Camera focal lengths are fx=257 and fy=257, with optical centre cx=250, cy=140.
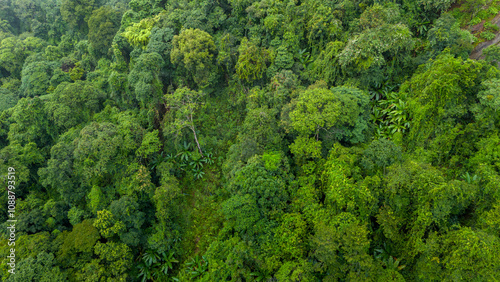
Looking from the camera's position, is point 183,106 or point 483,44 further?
point 183,106

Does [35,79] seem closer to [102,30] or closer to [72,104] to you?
[102,30]

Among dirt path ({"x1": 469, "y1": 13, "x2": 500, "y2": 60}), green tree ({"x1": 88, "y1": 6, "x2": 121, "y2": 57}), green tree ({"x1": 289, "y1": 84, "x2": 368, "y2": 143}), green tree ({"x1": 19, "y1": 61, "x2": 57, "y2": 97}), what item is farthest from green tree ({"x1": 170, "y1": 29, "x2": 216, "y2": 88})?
dirt path ({"x1": 469, "y1": 13, "x2": 500, "y2": 60})

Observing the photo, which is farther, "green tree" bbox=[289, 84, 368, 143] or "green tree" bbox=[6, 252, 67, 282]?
"green tree" bbox=[289, 84, 368, 143]

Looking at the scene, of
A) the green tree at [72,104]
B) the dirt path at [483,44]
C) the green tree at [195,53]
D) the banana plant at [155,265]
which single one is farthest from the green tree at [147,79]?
the dirt path at [483,44]

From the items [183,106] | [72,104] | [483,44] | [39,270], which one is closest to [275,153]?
[183,106]

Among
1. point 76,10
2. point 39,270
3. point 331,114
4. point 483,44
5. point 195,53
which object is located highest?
point 76,10

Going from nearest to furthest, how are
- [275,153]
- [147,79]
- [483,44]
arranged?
[275,153] → [483,44] → [147,79]

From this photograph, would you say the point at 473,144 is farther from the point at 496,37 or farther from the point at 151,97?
the point at 151,97

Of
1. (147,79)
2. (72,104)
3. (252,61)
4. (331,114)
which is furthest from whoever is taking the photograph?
(72,104)

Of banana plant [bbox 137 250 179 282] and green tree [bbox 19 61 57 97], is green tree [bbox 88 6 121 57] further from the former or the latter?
banana plant [bbox 137 250 179 282]

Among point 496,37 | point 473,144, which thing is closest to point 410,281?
point 473,144
